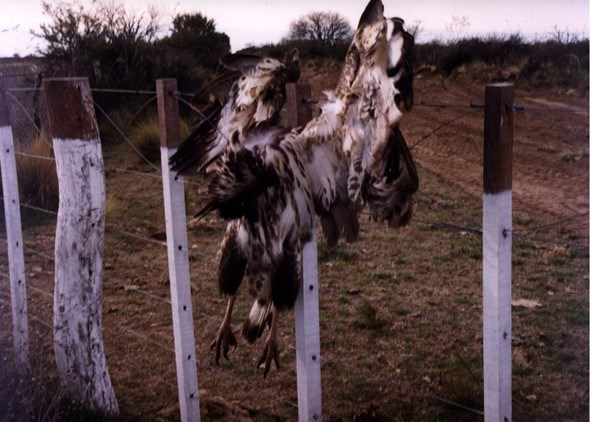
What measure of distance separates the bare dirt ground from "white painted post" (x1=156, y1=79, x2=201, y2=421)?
0.32 m

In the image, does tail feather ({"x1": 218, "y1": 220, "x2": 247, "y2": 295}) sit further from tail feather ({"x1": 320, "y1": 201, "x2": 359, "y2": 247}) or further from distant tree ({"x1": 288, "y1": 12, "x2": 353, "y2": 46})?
distant tree ({"x1": 288, "y1": 12, "x2": 353, "y2": 46})

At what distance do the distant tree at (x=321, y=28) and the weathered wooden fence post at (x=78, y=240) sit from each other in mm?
1480

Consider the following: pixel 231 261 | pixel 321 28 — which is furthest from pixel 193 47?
pixel 231 261

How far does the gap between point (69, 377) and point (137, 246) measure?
3.72 meters

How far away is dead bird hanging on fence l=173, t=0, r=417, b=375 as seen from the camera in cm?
249

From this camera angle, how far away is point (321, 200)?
9.48ft

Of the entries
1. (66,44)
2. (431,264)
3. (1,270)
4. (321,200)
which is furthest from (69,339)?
(66,44)

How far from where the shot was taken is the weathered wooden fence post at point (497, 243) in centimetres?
233

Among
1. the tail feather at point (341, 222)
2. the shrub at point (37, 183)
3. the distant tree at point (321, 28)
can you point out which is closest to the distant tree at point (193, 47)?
the shrub at point (37, 183)

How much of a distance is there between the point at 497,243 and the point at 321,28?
9.65 feet

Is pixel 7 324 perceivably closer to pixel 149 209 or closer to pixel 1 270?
pixel 1 270

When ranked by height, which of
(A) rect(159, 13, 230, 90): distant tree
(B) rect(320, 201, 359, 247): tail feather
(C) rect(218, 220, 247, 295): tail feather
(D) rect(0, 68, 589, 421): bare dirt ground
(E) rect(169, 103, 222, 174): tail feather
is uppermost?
(A) rect(159, 13, 230, 90): distant tree

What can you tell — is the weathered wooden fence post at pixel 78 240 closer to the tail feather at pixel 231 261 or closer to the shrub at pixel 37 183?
the tail feather at pixel 231 261

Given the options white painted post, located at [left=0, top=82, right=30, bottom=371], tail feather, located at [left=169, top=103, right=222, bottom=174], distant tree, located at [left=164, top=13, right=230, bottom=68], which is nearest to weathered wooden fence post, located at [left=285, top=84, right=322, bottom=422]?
tail feather, located at [left=169, top=103, right=222, bottom=174]
